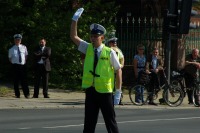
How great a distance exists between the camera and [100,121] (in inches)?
607

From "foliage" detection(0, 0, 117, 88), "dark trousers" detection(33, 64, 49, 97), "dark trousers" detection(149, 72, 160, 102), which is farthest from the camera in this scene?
"foliage" detection(0, 0, 117, 88)

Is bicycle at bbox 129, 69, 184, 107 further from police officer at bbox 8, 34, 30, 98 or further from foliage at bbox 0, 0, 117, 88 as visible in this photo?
foliage at bbox 0, 0, 117, 88

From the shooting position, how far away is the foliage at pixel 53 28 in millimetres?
24453

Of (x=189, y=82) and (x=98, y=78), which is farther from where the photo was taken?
(x=189, y=82)

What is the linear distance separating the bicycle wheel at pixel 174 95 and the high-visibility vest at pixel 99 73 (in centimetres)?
1039

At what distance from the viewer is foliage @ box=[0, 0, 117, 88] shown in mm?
24453

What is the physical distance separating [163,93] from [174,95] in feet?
1.09

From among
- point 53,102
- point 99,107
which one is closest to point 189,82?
point 53,102

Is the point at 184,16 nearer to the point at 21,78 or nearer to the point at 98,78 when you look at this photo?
the point at 21,78

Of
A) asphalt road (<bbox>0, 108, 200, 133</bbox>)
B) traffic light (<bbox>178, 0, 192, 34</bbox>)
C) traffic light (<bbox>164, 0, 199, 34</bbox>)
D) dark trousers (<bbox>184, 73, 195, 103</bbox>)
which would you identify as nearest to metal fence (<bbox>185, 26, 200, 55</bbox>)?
dark trousers (<bbox>184, 73, 195, 103</bbox>)

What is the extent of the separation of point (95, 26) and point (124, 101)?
1149 centimetres

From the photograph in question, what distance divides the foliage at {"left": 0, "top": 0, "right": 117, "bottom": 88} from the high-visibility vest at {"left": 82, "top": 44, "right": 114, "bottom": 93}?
14.3 meters

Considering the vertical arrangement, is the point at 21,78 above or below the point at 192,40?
below

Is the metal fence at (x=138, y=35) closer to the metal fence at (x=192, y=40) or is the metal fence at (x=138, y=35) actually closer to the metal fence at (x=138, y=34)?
the metal fence at (x=138, y=34)
